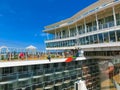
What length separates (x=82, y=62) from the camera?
101 feet

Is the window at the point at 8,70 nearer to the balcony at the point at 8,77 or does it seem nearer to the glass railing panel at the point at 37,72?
the balcony at the point at 8,77

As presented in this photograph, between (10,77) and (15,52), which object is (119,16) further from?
(10,77)

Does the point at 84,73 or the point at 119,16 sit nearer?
the point at 119,16

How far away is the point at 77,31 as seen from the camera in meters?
32.8

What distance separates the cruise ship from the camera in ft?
69.8

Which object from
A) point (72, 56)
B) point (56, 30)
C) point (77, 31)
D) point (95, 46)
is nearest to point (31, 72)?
point (72, 56)

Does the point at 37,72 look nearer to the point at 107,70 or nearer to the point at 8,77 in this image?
the point at 8,77

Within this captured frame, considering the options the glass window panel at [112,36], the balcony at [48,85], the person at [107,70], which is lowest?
the balcony at [48,85]

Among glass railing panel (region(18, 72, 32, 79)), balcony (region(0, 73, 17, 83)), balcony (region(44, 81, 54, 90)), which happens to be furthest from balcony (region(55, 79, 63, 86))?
balcony (region(0, 73, 17, 83))

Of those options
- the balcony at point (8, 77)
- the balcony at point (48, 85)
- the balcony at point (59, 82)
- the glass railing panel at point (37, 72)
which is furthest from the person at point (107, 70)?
the balcony at point (8, 77)

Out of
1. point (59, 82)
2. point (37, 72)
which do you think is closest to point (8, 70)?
point (37, 72)

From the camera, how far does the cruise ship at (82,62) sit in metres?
→ 21.3

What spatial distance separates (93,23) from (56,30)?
1182 centimetres

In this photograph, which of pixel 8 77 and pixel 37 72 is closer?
pixel 8 77
